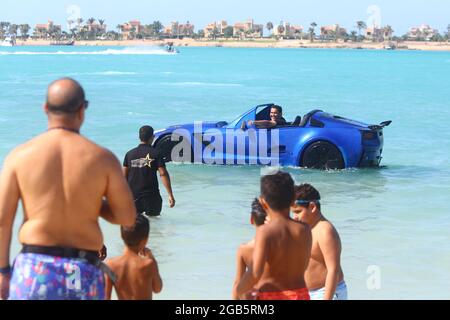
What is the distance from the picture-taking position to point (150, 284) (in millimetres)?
5082

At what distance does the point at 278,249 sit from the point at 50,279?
48.3 inches

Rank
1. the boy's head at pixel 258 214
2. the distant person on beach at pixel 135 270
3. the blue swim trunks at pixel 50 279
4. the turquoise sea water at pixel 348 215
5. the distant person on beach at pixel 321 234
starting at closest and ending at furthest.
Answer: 1. the blue swim trunks at pixel 50 279
2. the distant person on beach at pixel 135 270
3. the boy's head at pixel 258 214
4. the distant person on beach at pixel 321 234
5. the turquoise sea water at pixel 348 215

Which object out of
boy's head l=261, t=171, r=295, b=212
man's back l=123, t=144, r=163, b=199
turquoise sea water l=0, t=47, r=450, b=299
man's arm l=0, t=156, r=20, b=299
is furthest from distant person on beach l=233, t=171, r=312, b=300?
man's back l=123, t=144, r=163, b=199

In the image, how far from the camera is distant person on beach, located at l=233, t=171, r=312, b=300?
473cm

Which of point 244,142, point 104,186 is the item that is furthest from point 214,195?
point 104,186

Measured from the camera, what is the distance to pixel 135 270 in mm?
5059

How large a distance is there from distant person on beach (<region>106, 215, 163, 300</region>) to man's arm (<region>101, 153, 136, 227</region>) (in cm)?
73

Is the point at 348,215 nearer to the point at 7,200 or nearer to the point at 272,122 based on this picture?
the point at 272,122

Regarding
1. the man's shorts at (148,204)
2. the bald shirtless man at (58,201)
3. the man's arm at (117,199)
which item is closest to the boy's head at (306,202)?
the man's arm at (117,199)

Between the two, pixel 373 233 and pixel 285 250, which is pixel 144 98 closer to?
pixel 373 233

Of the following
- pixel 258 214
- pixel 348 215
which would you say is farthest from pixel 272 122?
pixel 258 214

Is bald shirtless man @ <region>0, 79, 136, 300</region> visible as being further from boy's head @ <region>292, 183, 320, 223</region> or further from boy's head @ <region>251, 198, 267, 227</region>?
boy's head @ <region>292, 183, 320, 223</region>

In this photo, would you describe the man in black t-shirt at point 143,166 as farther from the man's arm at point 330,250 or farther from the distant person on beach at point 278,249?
the distant person on beach at point 278,249

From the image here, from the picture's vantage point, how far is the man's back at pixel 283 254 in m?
4.73
